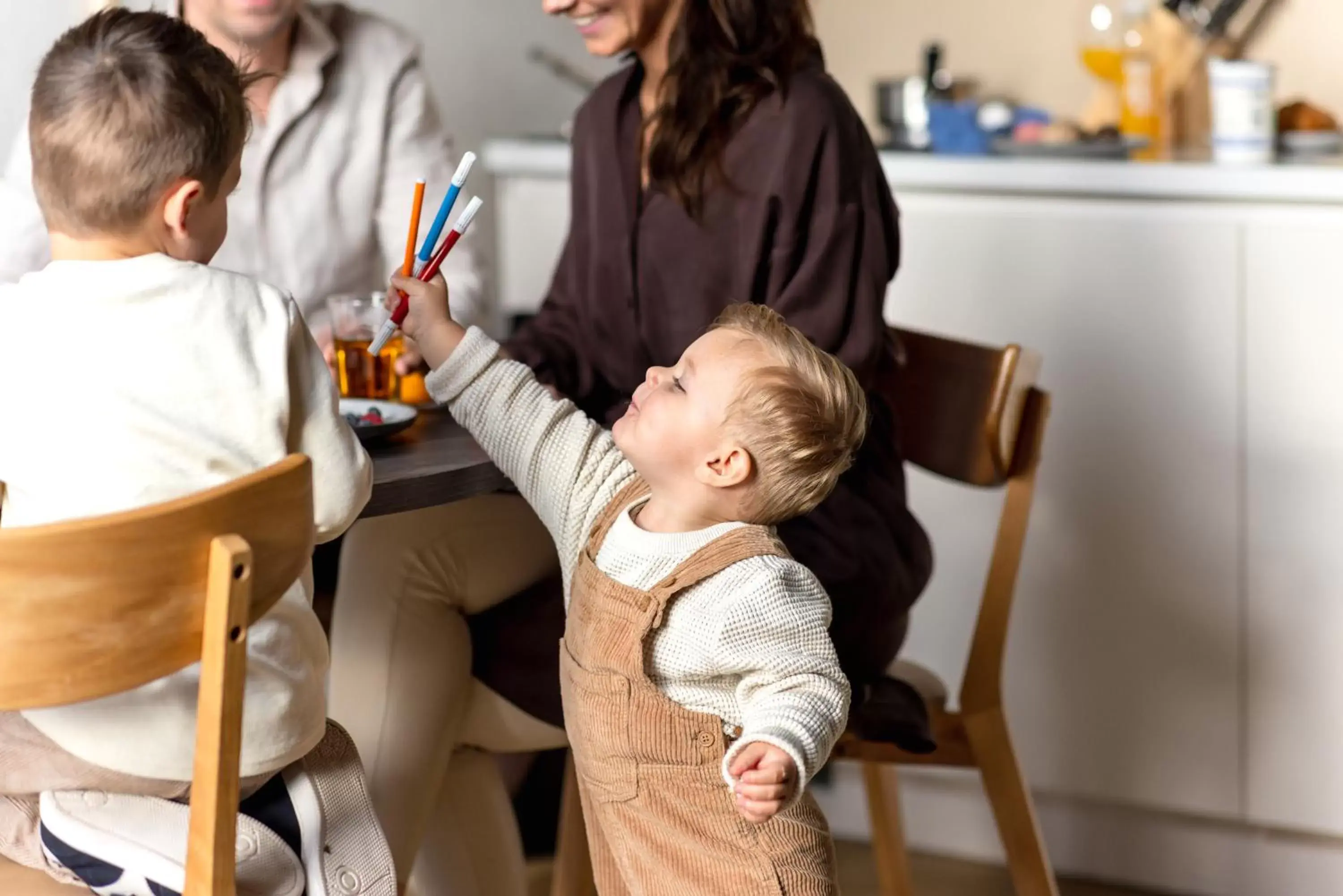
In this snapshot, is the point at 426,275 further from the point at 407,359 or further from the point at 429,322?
the point at 407,359

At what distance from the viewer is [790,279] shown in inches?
66.9

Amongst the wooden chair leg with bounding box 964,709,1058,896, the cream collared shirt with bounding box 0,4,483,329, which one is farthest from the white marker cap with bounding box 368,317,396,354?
the wooden chair leg with bounding box 964,709,1058,896

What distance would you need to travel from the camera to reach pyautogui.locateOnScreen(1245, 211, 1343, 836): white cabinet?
216 centimetres

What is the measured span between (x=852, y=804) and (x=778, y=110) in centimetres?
125

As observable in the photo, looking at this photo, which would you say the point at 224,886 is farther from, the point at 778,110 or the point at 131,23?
the point at 778,110

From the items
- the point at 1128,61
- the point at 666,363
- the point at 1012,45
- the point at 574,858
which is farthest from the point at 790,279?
the point at 1012,45

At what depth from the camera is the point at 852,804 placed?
2582 mm

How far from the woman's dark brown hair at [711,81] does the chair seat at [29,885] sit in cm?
89

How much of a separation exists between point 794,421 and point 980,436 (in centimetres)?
50

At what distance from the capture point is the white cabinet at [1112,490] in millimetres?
2246

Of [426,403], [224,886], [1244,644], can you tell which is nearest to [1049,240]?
[1244,644]

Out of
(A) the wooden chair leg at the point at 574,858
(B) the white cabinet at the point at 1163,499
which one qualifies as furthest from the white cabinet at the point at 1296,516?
(A) the wooden chair leg at the point at 574,858

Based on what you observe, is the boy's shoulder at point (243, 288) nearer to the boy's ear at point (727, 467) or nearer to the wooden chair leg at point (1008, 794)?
the boy's ear at point (727, 467)

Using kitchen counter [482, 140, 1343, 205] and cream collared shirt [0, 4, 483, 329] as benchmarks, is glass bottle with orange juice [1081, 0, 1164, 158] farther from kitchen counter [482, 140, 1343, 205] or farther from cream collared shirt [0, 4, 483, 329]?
cream collared shirt [0, 4, 483, 329]
